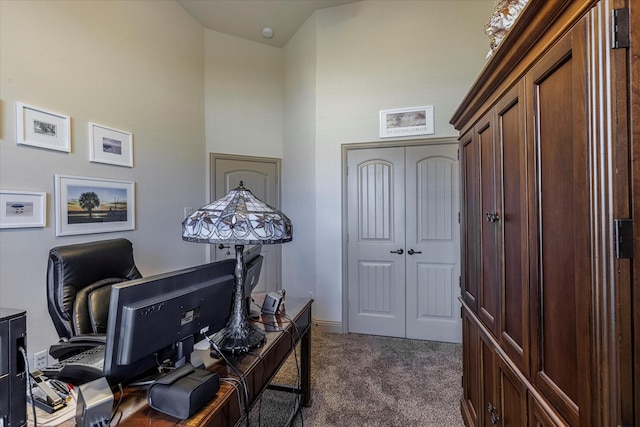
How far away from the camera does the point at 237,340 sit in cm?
130

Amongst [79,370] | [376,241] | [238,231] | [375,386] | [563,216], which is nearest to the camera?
[563,216]

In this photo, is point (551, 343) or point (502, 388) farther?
point (502, 388)

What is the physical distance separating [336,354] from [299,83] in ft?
10.7

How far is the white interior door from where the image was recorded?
4.09 meters

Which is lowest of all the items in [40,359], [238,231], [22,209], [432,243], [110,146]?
[40,359]

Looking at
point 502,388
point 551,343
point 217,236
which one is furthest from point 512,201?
point 217,236

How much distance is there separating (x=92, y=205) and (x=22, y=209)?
514 mm

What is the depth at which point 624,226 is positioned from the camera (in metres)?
0.64

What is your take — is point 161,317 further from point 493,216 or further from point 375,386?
point 375,386

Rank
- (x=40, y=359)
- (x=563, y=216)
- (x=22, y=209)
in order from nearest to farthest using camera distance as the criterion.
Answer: (x=563, y=216) → (x=22, y=209) → (x=40, y=359)

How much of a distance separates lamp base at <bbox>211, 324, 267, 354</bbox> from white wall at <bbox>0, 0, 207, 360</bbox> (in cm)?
177

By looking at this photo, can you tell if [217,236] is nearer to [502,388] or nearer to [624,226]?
[624,226]

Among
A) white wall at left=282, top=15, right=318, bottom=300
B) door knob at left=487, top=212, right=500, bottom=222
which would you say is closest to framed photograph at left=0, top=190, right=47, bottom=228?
white wall at left=282, top=15, right=318, bottom=300

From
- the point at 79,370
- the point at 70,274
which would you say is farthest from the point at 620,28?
the point at 70,274
